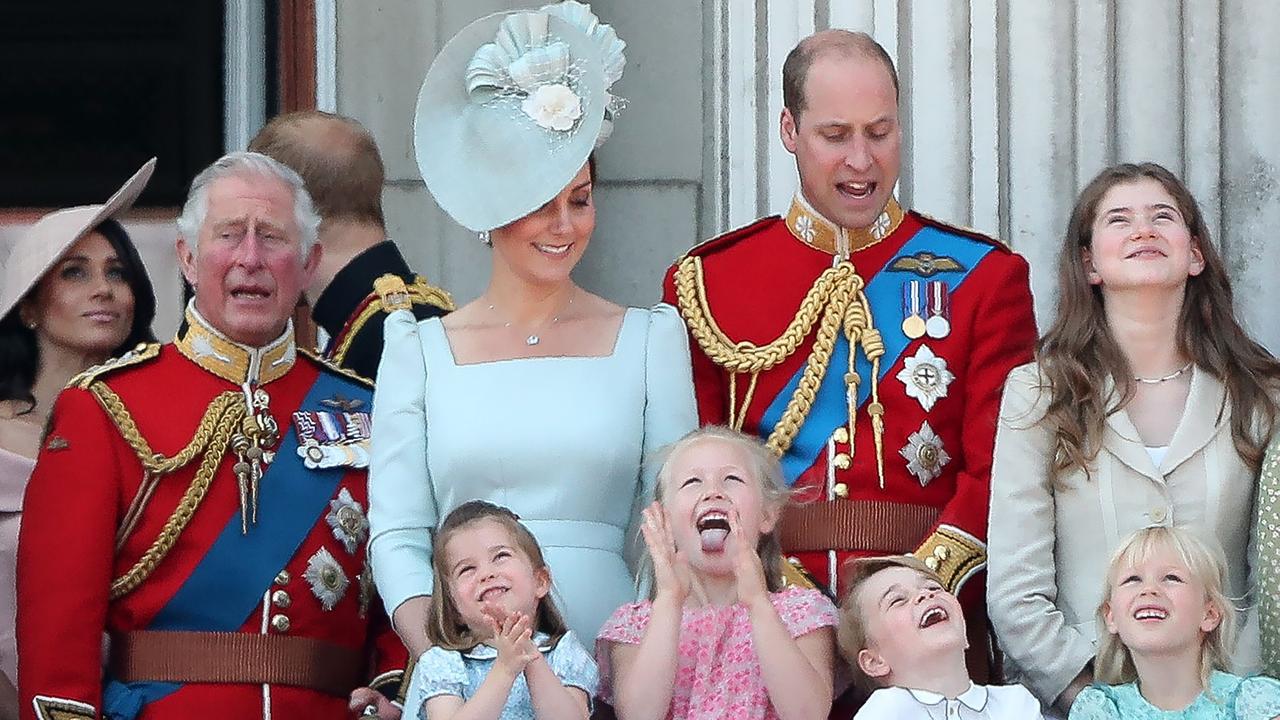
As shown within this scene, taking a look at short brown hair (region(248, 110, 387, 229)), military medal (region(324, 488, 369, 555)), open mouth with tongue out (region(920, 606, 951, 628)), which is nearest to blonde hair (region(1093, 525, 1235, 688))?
open mouth with tongue out (region(920, 606, 951, 628))

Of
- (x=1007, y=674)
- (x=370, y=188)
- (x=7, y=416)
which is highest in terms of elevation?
(x=370, y=188)

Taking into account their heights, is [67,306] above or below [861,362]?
above

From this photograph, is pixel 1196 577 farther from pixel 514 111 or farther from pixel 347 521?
pixel 347 521

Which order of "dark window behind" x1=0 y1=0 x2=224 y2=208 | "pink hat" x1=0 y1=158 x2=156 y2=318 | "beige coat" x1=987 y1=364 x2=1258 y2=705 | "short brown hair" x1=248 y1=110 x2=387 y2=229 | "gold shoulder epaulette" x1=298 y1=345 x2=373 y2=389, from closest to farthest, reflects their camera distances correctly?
"beige coat" x1=987 y1=364 x2=1258 y2=705 < "gold shoulder epaulette" x1=298 y1=345 x2=373 y2=389 < "pink hat" x1=0 y1=158 x2=156 y2=318 < "short brown hair" x1=248 y1=110 x2=387 y2=229 < "dark window behind" x1=0 y1=0 x2=224 y2=208

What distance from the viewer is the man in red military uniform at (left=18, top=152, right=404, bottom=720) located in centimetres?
511

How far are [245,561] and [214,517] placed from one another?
96 millimetres

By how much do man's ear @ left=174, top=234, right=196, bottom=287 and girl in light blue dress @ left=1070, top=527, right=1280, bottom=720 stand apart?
173 centimetres

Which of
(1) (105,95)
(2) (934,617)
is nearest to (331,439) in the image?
(2) (934,617)

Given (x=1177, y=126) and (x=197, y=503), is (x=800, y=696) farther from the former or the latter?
(x=1177, y=126)

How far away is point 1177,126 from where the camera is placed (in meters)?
5.99

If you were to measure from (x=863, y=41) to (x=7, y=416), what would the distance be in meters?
1.80

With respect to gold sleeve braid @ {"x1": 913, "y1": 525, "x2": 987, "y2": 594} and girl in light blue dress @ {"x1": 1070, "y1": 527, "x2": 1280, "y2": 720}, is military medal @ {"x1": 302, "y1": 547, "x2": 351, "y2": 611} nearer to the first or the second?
gold sleeve braid @ {"x1": 913, "y1": 525, "x2": 987, "y2": 594}

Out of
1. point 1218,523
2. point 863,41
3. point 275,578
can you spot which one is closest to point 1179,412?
point 1218,523

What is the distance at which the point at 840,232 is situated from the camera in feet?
17.4
